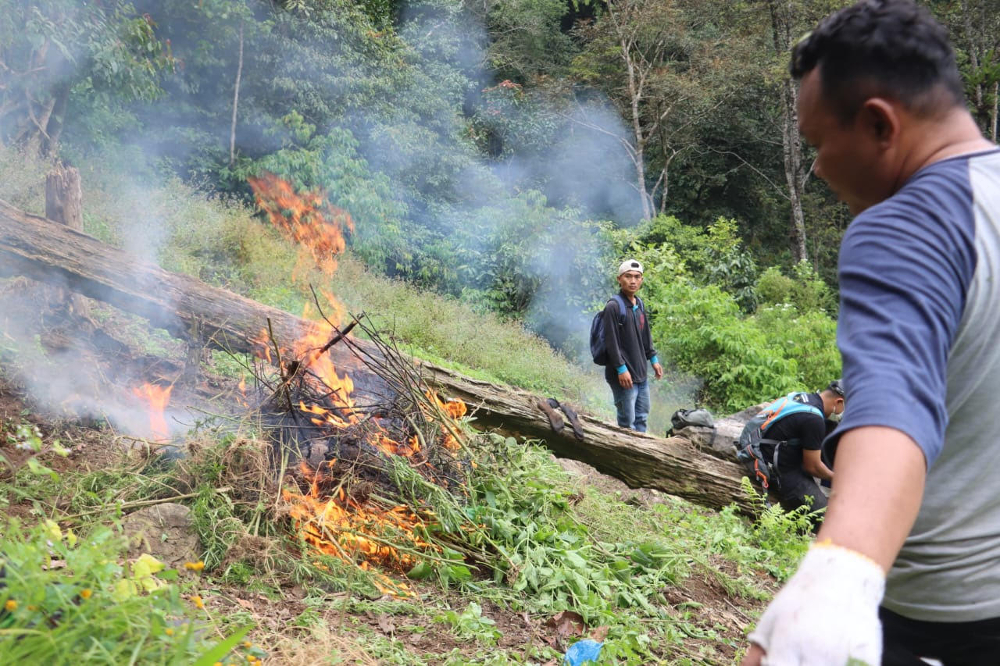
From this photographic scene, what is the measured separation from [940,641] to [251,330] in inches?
195

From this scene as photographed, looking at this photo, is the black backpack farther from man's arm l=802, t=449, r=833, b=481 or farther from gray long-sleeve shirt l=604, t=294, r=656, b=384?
man's arm l=802, t=449, r=833, b=481

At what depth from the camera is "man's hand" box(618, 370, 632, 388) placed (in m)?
7.67

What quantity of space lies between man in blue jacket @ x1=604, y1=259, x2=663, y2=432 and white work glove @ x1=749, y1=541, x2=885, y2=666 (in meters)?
6.83

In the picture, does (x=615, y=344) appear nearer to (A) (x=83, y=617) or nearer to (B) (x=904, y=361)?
(A) (x=83, y=617)

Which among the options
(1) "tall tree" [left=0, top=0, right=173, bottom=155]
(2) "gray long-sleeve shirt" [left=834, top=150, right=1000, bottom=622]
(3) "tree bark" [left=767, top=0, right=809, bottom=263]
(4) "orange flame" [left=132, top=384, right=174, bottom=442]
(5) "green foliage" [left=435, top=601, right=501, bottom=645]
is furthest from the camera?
(3) "tree bark" [left=767, top=0, right=809, bottom=263]

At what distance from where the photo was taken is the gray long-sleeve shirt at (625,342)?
7754 mm

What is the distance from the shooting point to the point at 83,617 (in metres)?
1.58

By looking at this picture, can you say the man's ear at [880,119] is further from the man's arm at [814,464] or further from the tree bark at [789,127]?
the tree bark at [789,127]

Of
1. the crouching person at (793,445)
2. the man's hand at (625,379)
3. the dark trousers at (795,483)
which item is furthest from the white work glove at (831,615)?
the man's hand at (625,379)

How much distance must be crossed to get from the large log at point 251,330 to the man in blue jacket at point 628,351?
1430mm

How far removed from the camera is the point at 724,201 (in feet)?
77.4

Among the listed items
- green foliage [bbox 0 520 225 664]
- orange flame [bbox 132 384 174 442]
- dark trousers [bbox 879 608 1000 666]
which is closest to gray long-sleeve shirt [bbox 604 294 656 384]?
orange flame [bbox 132 384 174 442]

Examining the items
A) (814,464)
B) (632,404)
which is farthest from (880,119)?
(632,404)

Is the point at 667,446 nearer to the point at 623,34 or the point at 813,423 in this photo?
the point at 813,423
